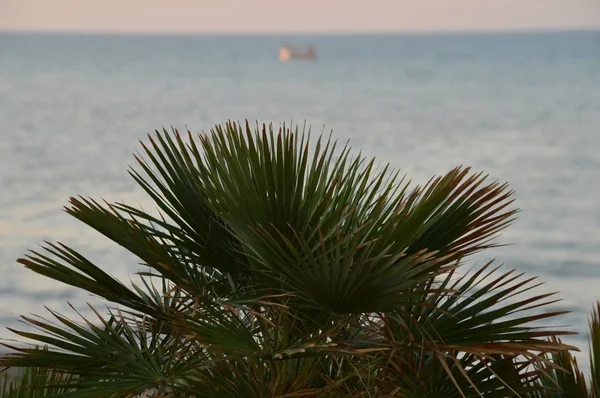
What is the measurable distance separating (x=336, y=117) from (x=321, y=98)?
2.89 m

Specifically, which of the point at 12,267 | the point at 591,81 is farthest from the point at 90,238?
the point at 591,81

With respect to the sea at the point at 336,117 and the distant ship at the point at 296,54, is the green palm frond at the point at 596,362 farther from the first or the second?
the distant ship at the point at 296,54

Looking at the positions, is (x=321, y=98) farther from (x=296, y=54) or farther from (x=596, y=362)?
(x=596, y=362)

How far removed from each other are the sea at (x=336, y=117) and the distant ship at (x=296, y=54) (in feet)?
1.67

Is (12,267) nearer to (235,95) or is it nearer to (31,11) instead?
(235,95)

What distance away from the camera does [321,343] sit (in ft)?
5.05

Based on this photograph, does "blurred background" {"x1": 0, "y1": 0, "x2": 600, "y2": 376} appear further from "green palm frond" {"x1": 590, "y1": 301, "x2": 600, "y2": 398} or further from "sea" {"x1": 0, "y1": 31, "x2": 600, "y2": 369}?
"green palm frond" {"x1": 590, "y1": 301, "x2": 600, "y2": 398}

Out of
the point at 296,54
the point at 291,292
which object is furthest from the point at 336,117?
the point at 291,292

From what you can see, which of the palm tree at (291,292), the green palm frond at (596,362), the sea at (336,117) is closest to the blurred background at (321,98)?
the sea at (336,117)

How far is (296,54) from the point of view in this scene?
27719 millimetres

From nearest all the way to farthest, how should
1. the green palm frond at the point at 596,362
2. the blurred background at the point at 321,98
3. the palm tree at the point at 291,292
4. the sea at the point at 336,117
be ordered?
the palm tree at the point at 291,292 < the green palm frond at the point at 596,362 < the sea at the point at 336,117 < the blurred background at the point at 321,98

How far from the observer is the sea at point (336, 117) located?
7.66 meters

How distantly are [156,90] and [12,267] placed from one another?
→ 13219 mm

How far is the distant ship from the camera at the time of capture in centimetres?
2752
